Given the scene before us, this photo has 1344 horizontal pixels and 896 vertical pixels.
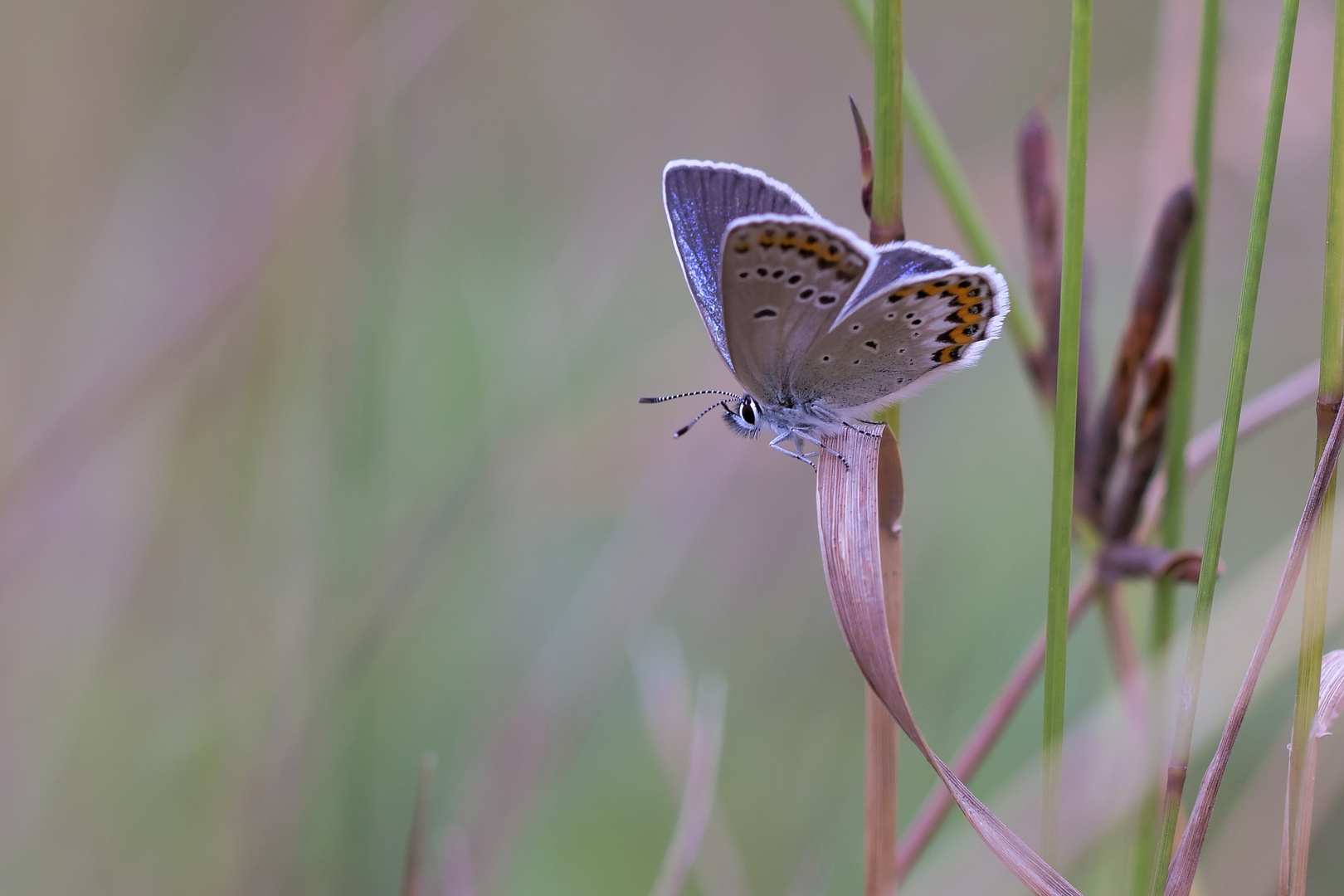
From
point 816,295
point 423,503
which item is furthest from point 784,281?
point 423,503

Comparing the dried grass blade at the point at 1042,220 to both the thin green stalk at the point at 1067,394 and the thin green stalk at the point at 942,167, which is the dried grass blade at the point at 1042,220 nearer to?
the thin green stalk at the point at 942,167

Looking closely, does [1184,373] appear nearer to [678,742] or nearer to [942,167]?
[942,167]

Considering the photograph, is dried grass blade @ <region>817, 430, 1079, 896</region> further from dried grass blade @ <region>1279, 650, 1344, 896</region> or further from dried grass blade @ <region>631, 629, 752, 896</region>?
dried grass blade @ <region>631, 629, 752, 896</region>

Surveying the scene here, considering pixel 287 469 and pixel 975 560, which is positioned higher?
pixel 287 469

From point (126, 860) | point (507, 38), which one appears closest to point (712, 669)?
point (126, 860)

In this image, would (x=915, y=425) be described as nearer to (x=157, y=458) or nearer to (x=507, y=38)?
(x=507, y=38)

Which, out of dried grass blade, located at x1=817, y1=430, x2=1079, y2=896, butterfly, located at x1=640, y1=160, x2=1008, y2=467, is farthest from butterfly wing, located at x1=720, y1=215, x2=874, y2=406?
dried grass blade, located at x1=817, y1=430, x2=1079, y2=896
